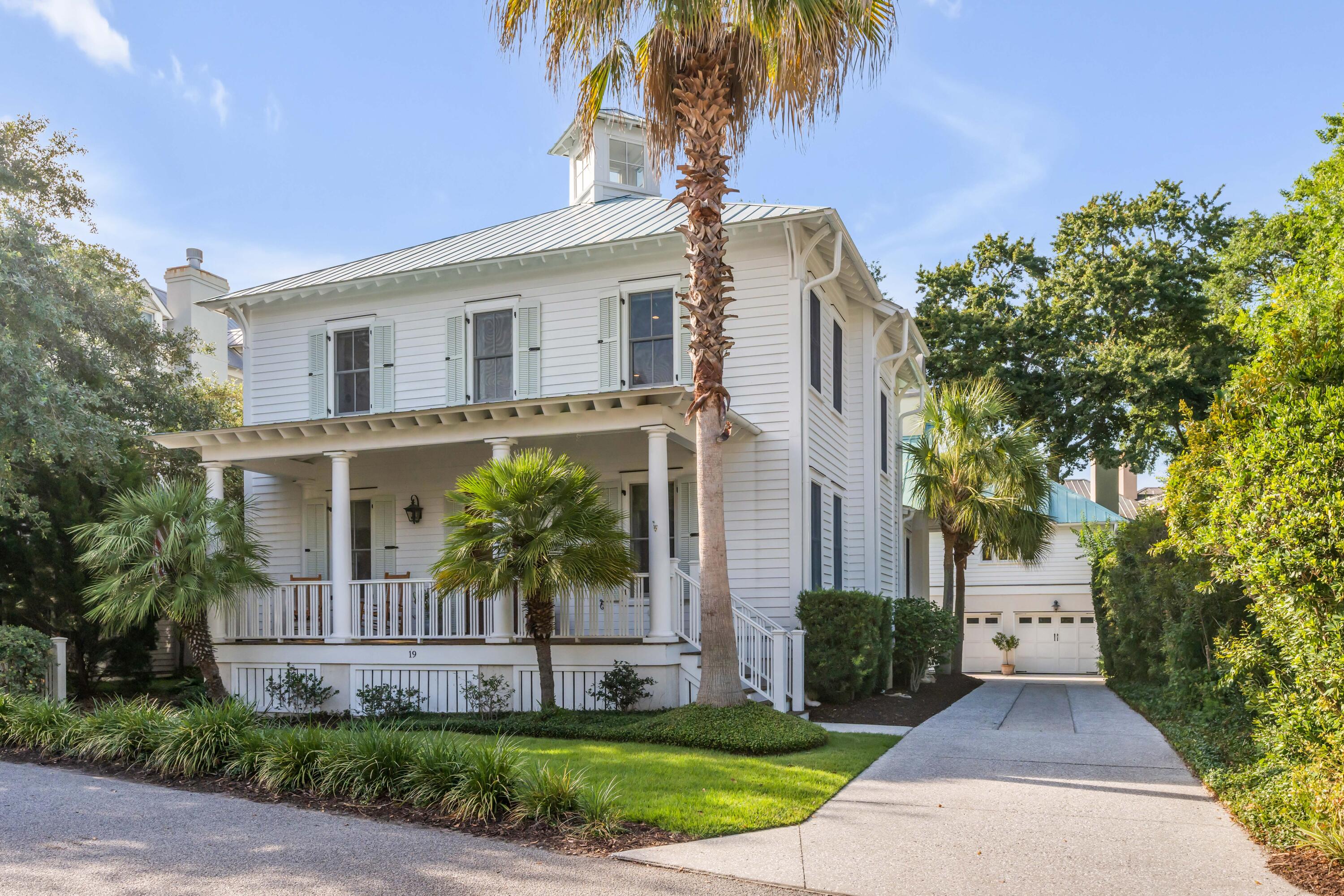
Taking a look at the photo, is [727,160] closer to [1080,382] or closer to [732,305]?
[732,305]

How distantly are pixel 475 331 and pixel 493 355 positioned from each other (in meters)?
0.50

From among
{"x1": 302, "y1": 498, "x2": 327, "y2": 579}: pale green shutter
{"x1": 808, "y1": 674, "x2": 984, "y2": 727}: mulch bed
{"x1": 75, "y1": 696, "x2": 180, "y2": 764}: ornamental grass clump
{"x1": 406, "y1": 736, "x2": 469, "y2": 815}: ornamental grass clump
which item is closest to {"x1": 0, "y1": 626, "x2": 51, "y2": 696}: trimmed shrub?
{"x1": 75, "y1": 696, "x2": 180, "y2": 764}: ornamental grass clump

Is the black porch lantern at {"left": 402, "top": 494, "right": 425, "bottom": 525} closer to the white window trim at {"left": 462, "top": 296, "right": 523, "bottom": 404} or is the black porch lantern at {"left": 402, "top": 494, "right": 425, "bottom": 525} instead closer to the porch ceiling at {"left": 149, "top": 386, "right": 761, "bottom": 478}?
the white window trim at {"left": 462, "top": 296, "right": 523, "bottom": 404}

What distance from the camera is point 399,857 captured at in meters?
5.84

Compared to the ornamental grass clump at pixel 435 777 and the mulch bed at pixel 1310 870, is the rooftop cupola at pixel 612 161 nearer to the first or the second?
the ornamental grass clump at pixel 435 777

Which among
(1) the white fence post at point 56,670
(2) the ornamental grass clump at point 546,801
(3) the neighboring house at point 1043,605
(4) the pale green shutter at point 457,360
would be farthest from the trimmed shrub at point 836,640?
(3) the neighboring house at point 1043,605

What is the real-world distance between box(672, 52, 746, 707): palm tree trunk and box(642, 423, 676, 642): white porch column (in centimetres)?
121

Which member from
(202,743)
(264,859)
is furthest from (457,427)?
(264,859)

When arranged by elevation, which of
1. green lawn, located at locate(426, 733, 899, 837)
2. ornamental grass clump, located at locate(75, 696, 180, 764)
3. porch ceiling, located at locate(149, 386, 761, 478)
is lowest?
green lawn, located at locate(426, 733, 899, 837)

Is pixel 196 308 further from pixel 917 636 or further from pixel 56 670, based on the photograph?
pixel 917 636

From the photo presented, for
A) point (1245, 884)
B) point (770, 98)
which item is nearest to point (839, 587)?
point (770, 98)

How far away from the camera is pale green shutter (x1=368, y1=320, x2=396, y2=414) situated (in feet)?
50.0

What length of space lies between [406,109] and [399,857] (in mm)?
8250

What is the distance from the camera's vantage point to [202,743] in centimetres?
820
